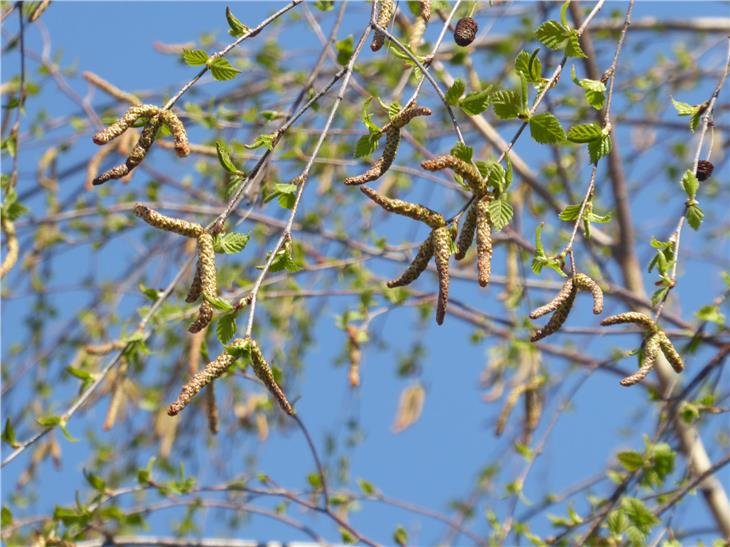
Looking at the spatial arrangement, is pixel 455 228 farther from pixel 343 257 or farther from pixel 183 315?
pixel 343 257

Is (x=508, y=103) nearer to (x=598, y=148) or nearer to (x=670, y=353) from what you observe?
(x=598, y=148)

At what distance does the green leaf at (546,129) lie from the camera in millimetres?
1594

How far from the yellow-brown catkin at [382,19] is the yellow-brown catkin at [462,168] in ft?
0.76

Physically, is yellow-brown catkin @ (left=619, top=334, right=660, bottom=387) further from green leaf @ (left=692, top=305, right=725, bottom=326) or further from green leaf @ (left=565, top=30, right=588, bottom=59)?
green leaf @ (left=692, top=305, right=725, bottom=326)

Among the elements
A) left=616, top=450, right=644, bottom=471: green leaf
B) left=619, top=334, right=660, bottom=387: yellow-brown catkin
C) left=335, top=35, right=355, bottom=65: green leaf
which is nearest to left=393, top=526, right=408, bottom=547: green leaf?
left=616, top=450, right=644, bottom=471: green leaf

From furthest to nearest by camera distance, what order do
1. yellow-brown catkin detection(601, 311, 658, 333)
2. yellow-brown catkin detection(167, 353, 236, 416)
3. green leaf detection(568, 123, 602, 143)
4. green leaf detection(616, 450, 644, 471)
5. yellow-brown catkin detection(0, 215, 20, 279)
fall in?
green leaf detection(616, 450, 644, 471) < yellow-brown catkin detection(0, 215, 20, 279) < green leaf detection(568, 123, 602, 143) < yellow-brown catkin detection(601, 311, 658, 333) < yellow-brown catkin detection(167, 353, 236, 416)

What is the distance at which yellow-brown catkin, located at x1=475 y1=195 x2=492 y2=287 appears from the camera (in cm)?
145

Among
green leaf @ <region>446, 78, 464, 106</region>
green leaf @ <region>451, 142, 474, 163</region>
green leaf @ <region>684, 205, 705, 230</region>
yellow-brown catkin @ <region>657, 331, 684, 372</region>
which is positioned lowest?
yellow-brown catkin @ <region>657, 331, 684, 372</region>

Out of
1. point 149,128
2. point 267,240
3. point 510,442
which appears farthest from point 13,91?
point 149,128

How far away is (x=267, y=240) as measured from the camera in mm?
4305

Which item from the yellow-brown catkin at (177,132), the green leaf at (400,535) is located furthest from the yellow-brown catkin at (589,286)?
the green leaf at (400,535)

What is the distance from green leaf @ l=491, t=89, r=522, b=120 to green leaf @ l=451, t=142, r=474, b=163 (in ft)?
0.36

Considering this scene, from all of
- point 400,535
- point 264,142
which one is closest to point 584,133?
point 264,142

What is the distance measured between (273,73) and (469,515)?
77.5 inches
